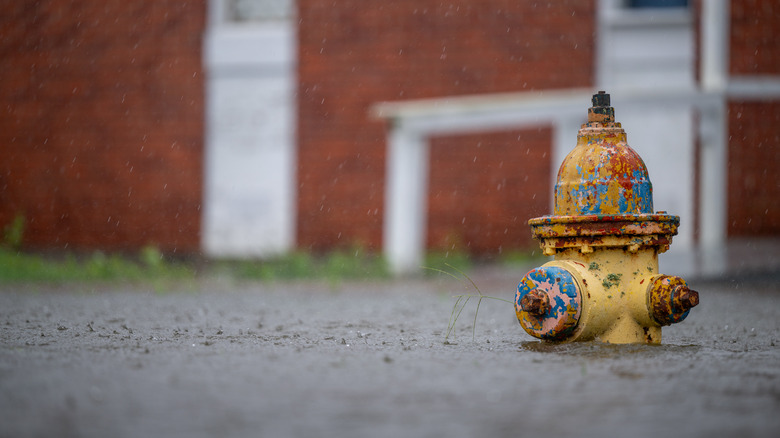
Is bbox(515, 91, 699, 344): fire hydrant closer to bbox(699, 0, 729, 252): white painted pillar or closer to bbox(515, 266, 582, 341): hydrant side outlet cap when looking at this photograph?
bbox(515, 266, 582, 341): hydrant side outlet cap

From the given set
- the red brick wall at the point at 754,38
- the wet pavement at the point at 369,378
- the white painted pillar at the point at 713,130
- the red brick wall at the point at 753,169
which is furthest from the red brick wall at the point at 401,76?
the wet pavement at the point at 369,378

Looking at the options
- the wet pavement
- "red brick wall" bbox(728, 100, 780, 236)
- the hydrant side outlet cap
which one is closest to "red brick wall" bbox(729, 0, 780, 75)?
Answer: "red brick wall" bbox(728, 100, 780, 236)

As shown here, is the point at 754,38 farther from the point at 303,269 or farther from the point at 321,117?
the point at 303,269

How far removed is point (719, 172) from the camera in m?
6.73

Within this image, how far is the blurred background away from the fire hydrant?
5.24 metres

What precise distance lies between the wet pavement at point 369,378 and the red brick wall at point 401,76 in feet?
16.6

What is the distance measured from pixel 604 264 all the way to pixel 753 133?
6285mm

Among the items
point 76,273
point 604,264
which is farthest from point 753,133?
point 604,264

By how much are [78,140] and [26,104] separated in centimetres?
Answer: 80

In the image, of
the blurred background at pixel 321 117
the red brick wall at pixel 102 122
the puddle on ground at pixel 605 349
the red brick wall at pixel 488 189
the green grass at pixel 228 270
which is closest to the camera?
the puddle on ground at pixel 605 349

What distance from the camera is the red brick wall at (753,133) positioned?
27.2ft

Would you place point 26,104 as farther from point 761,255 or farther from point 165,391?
point 165,391

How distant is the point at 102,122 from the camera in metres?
9.86

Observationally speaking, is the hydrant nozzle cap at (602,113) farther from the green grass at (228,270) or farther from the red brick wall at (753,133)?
the red brick wall at (753,133)
